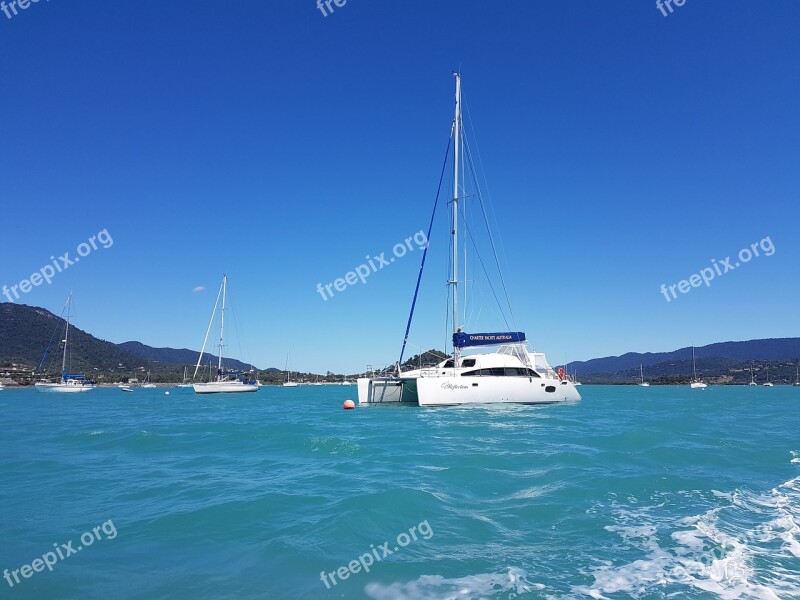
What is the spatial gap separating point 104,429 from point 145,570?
64.4 feet

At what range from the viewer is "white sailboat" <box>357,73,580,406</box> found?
2744cm

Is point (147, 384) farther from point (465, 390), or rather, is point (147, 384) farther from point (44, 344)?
point (465, 390)

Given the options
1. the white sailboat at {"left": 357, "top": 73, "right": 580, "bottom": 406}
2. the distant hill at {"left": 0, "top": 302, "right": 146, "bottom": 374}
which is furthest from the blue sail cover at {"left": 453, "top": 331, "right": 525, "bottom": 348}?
the distant hill at {"left": 0, "top": 302, "right": 146, "bottom": 374}

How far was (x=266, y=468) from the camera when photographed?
12195 mm

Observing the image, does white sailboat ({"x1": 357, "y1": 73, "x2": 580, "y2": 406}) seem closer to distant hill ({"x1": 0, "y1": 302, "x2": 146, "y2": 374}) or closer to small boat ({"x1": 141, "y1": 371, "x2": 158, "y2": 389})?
small boat ({"x1": 141, "y1": 371, "x2": 158, "y2": 389})

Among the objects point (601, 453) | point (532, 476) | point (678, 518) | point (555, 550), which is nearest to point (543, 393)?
point (601, 453)

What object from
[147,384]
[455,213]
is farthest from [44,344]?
[455,213]

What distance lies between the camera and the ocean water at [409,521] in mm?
5496

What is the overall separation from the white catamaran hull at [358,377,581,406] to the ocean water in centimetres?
1186

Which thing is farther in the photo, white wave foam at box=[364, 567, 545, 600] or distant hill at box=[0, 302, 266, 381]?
distant hill at box=[0, 302, 266, 381]

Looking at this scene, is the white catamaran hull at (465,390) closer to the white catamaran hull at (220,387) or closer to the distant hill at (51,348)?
the white catamaran hull at (220,387)

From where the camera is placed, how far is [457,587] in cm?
531

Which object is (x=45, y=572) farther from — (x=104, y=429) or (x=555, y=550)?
(x=104, y=429)

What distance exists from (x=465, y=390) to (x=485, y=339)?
4.20 metres
